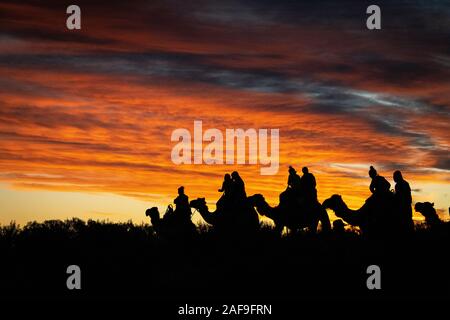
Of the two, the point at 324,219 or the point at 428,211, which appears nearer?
the point at 428,211

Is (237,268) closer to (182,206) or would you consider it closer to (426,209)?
(182,206)

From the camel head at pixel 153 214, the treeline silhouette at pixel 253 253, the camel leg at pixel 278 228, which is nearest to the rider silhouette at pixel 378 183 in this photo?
the treeline silhouette at pixel 253 253

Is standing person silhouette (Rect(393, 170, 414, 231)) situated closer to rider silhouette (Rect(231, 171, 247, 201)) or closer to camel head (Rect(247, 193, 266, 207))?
Answer: rider silhouette (Rect(231, 171, 247, 201))

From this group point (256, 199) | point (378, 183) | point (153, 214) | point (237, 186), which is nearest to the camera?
point (378, 183)

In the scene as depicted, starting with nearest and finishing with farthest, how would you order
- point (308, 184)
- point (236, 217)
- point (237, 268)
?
point (237, 268)
point (236, 217)
point (308, 184)

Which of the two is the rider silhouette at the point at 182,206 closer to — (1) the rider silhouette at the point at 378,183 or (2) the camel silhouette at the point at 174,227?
(2) the camel silhouette at the point at 174,227

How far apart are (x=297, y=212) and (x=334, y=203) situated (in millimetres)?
1927

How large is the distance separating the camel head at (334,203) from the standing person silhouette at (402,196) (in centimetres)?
246

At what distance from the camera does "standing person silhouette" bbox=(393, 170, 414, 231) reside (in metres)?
27.0

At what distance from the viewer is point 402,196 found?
2706cm

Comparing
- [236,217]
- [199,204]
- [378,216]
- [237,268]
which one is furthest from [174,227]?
[378,216]

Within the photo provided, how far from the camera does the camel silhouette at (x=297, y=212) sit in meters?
31.0

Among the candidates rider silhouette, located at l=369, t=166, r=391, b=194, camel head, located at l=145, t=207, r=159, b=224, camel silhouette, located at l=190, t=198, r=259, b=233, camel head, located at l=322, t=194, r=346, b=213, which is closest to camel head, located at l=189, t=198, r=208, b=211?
camel silhouette, located at l=190, t=198, r=259, b=233

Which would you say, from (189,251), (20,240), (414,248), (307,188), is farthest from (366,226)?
(20,240)
